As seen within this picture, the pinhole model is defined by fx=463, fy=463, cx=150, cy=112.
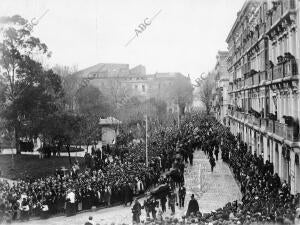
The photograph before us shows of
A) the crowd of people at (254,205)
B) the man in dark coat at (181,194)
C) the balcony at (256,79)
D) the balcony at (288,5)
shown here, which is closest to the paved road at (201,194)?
the man in dark coat at (181,194)

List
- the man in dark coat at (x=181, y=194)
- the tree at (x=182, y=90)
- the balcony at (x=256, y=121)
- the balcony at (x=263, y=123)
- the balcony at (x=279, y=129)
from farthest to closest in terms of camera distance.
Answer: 1. the tree at (x=182, y=90)
2. the balcony at (x=256, y=121)
3. the balcony at (x=263, y=123)
4. the balcony at (x=279, y=129)
5. the man in dark coat at (x=181, y=194)

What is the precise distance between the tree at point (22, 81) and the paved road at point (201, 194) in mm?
12768

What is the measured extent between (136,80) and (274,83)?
94.1 metres

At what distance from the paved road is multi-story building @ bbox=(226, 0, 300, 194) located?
3.29 m

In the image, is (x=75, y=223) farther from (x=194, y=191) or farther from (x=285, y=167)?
(x=285, y=167)

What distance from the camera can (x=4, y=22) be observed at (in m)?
34.4

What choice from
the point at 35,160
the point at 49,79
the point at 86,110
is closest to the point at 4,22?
the point at 49,79

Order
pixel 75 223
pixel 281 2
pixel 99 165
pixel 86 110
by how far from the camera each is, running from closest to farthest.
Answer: pixel 75 223, pixel 281 2, pixel 99 165, pixel 86 110

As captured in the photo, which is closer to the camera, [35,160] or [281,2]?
[281,2]

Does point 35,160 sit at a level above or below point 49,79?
below

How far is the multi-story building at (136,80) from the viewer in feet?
344

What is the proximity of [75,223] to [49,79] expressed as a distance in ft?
63.0

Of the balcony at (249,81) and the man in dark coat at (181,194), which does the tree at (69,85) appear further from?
the man in dark coat at (181,194)

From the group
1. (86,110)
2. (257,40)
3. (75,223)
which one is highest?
(257,40)
